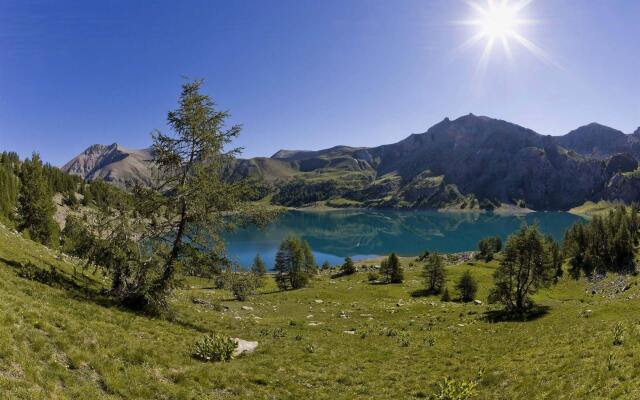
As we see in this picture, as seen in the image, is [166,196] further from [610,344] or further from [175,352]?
[610,344]

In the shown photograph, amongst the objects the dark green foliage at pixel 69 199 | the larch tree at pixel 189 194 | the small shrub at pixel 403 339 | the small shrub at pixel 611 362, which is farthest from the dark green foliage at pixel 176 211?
the dark green foliage at pixel 69 199

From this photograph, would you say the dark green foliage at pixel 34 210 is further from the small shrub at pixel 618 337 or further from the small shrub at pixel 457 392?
the small shrub at pixel 618 337

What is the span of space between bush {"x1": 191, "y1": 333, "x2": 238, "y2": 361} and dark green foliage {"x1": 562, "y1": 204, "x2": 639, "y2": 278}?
336 feet

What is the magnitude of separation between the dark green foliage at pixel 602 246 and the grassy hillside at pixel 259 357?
86279 millimetres

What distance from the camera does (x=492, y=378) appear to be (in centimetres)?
1761

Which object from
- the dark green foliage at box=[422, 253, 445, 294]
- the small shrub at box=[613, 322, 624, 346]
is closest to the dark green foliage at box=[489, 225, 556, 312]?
the small shrub at box=[613, 322, 624, 346]

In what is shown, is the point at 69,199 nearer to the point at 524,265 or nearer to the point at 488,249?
the point at 524,265

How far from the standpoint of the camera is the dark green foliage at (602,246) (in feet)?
310

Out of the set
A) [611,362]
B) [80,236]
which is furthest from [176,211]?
[611,362]

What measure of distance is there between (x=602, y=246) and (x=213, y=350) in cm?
12611

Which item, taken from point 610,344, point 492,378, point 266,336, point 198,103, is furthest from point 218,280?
point 610,344

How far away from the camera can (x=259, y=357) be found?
2042 cm

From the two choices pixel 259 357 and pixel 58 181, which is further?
pixel 58 181

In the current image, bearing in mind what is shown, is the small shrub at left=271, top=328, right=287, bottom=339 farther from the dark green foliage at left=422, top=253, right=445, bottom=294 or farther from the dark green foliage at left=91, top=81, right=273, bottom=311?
the dark green foliage at left=422, top=253, right=445, bottom=294
